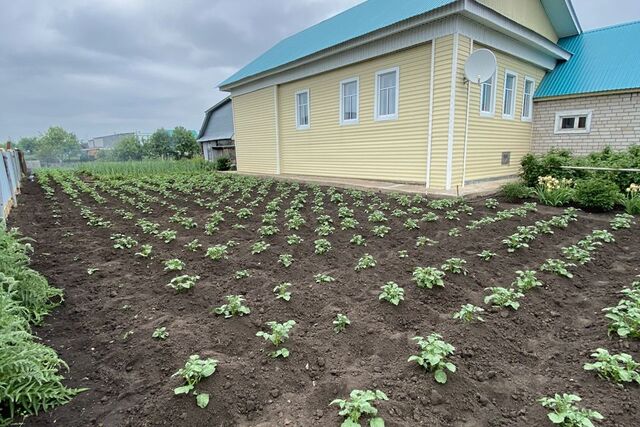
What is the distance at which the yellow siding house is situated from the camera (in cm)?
721

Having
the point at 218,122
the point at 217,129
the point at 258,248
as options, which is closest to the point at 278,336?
the point at 258,248

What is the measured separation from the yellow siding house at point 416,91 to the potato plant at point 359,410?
6496mm

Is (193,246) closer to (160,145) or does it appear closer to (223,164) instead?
(223,164)

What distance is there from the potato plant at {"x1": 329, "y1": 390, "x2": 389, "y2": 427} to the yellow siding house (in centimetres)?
650

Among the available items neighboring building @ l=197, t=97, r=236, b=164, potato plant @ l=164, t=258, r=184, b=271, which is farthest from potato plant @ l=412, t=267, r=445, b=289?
neighboring building @ l=197, t=97, r=236, b=164

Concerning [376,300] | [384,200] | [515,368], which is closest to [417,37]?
[384,200]

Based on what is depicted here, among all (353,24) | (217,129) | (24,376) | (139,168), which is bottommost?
(24,376)

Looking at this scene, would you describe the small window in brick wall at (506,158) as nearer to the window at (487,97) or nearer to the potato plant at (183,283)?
the window at (487,97)

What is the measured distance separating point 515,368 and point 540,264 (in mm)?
1860

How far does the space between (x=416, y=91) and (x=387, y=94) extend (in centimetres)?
93

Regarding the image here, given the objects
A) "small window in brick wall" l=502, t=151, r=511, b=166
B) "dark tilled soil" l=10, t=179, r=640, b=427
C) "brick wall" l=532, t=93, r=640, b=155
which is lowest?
"dark tilled soil" l=10, t=179, r=640, b=427

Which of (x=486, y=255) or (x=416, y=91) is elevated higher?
(x=416, y=91)

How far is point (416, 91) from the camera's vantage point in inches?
304

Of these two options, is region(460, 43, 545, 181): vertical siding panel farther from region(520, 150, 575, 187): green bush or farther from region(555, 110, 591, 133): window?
region(520, 150, 575, 187): green bush
